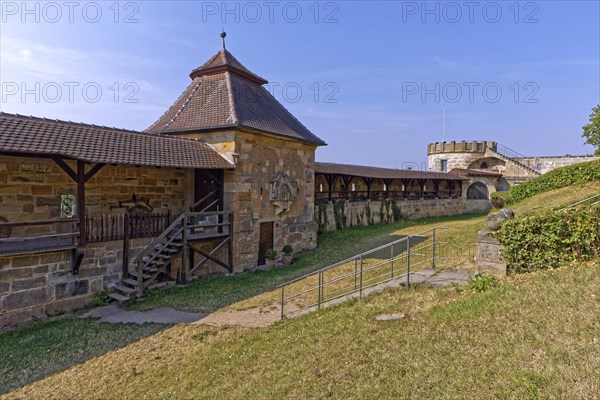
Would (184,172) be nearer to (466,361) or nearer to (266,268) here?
(266,268)

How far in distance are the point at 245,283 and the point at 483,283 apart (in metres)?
6.87

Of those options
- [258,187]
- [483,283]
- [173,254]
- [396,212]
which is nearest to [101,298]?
[173,254]

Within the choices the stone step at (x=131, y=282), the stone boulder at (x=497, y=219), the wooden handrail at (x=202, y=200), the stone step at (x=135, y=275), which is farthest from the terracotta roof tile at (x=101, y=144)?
the stone boulder at (x=497, y=219)

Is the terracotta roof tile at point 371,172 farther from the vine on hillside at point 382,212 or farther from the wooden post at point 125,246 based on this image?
the wooden post at point 125,246

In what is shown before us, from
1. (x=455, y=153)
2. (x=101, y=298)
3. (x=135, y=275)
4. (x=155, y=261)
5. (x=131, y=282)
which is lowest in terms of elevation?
(x=101, y=298)

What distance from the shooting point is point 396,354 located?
4.79 m

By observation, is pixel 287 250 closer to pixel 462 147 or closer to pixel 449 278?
pixel 449 278

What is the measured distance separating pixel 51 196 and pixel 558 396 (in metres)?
11.1

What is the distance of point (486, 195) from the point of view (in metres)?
29.1

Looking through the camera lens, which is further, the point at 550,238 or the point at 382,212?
the point at 382,212

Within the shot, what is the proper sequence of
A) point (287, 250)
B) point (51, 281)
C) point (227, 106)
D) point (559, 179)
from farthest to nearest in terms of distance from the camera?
point (559, 179) → point (287, 250) → point (227, 106) → point (51, 281)

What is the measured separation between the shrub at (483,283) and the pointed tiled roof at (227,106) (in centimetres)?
830

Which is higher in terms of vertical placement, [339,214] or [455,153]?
[455,153]

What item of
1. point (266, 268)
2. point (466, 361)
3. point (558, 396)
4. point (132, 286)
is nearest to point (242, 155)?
point (266, 268)
